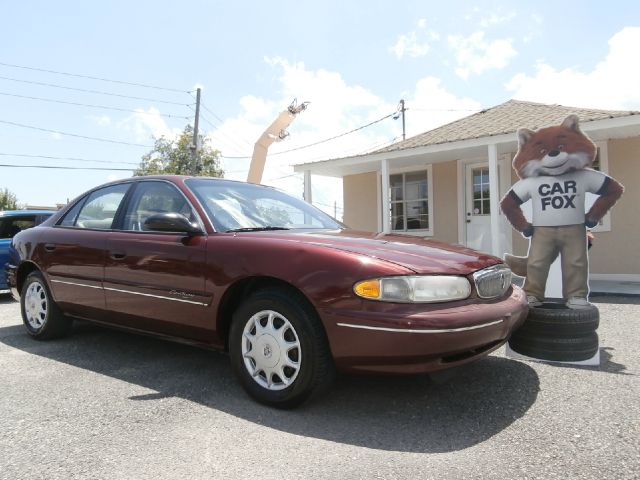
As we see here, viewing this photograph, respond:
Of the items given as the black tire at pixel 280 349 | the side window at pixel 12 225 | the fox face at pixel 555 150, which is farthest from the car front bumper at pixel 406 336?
the side window at pixel 12 225

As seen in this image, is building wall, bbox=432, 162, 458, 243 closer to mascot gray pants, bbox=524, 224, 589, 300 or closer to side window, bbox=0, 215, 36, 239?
mascot gray pants, bbox=524, 224, 589, 300

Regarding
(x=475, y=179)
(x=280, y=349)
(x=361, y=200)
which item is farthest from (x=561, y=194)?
(x=361, y=200)

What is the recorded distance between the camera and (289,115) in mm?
13367

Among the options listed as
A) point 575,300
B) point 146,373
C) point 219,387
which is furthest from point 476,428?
point 146,373

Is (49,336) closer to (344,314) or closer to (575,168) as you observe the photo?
(344,314)

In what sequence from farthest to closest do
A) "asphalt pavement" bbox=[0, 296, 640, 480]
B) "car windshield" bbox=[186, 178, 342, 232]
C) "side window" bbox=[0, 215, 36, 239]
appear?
"side window" bbox=[0, 215, 36, 239] → "car windshield" bbox=[186, 178, 342, 232] → "asphalt pavement" bbox=[0, 296, 640, 480]

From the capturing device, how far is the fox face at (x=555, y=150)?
4066mm

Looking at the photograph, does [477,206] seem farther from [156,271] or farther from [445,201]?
[156,271]

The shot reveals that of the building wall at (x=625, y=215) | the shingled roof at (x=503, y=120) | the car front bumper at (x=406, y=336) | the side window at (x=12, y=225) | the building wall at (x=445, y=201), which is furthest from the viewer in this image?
the building wall at (x=445, y=201)

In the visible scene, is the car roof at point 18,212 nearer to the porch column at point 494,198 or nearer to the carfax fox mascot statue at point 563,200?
the carfax fox mascot statue at point 563,200

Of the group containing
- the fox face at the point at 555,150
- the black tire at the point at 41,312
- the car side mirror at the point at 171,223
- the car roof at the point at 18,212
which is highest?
the fox face at the point at 555,150

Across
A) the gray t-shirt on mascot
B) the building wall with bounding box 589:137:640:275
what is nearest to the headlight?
the gray t-shirt on mascot

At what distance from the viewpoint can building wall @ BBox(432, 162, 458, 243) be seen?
1045cm

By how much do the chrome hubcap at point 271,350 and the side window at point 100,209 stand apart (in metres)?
1.82
